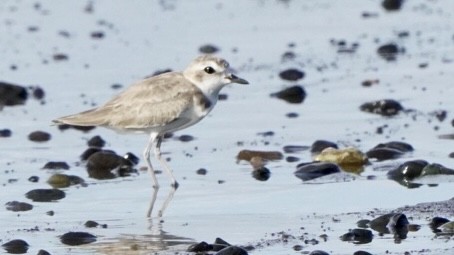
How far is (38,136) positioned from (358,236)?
4554 mm

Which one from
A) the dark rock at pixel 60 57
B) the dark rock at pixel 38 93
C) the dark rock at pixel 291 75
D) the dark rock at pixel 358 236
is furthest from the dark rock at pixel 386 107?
the dark rock at pixel 60 57

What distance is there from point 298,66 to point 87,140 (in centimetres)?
372

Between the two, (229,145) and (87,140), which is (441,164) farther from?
(87,140)

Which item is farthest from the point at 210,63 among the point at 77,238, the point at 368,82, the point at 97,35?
the point at 97,35

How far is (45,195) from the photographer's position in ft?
32.7

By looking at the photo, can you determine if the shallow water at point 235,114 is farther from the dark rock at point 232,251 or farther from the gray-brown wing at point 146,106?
the gray-brown wing at point 146,106

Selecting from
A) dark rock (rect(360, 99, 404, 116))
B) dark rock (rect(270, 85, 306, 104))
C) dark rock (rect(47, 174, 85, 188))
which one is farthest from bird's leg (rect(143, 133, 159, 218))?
dark rock (rect(270, 85, 306, 104))

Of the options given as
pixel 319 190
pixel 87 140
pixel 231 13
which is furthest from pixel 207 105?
pixel 231 13

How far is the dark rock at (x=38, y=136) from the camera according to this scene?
39.7ft

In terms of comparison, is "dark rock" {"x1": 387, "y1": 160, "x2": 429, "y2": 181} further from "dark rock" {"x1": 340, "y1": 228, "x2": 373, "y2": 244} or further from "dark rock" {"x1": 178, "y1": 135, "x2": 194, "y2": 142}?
"dark rock" {"x1": 178, "y1": 135, "x2": 194, "y2": 142}

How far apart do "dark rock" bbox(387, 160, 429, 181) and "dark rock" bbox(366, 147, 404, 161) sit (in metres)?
0.69

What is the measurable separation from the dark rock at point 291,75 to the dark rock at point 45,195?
4937 millimetres

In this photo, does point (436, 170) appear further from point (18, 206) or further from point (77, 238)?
point (18, 206)

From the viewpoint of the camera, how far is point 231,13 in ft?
60.2
